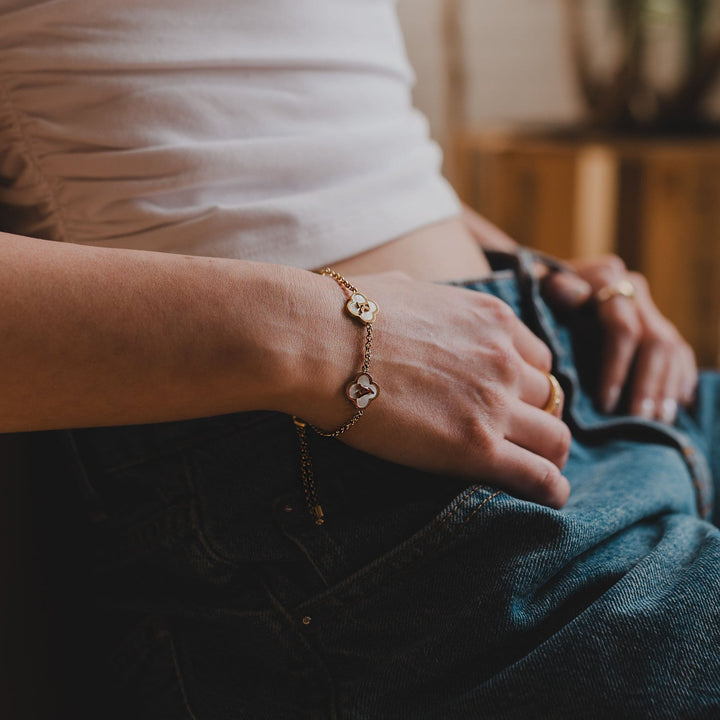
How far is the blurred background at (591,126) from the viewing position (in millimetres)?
1998

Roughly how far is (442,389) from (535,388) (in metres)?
0.10

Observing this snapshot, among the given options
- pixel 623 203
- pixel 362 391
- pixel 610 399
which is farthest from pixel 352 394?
pixel 623 203

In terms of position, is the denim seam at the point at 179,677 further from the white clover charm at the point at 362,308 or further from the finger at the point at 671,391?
the finger at the point at 671,391

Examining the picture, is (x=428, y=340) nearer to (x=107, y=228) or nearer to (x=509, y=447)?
(x=509, y=447)

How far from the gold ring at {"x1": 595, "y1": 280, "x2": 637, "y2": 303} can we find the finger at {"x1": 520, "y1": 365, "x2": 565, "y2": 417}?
0.29 meters

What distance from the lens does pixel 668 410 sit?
800 mm

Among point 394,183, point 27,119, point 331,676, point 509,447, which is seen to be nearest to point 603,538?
point 509,447

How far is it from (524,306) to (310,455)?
267 mm

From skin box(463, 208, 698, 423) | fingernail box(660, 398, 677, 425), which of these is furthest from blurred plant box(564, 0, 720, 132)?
fingernail box(660, 398, 677, 425)

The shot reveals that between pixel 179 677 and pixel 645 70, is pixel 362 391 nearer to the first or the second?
pixel 179 677

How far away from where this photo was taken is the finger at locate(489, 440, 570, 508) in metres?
0.53

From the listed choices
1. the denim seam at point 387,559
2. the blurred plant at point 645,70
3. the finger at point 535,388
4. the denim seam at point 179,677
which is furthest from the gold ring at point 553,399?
the blurred plant at point 645,70

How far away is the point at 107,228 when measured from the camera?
0.56 m

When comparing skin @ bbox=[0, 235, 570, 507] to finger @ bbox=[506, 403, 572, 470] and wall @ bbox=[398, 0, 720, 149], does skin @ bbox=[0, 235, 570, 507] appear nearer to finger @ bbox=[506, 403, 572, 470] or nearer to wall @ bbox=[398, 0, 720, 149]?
finger @ bbox=[506, 403, 572, 470]
